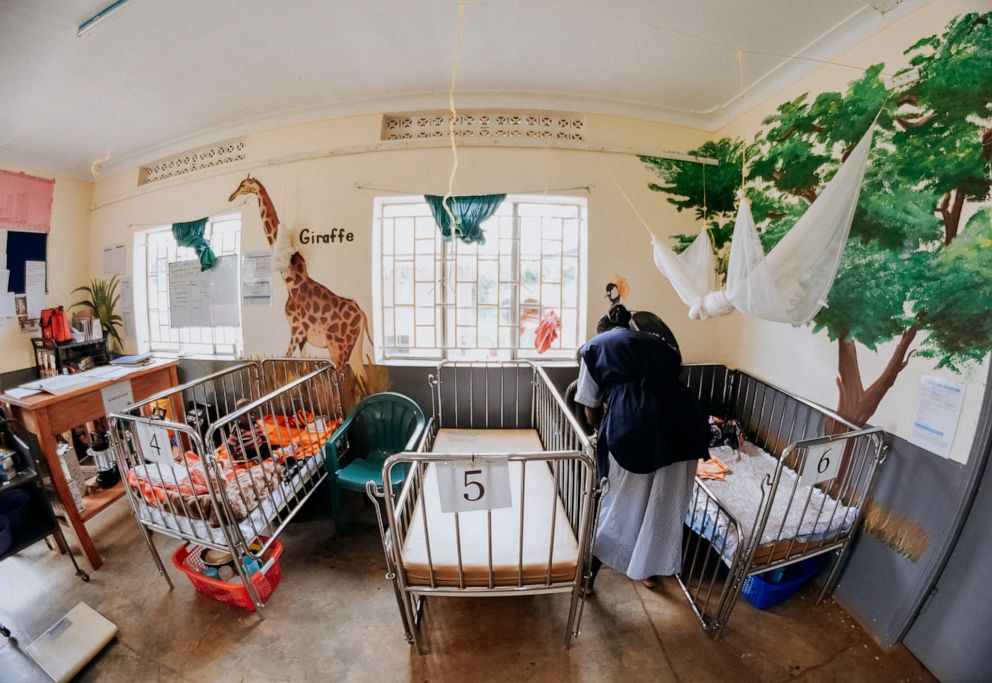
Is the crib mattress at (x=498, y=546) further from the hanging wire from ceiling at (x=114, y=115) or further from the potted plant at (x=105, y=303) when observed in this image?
the potted plant at (x=105, y=303)

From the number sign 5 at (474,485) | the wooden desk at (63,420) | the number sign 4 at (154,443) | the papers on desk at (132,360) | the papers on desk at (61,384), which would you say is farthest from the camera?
the papers on desk at (132,360)

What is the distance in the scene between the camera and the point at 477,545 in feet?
4.66

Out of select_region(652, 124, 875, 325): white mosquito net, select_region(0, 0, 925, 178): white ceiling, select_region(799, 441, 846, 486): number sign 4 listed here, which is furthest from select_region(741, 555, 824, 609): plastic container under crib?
select_region(0, 0, 925, 178): white ceiling

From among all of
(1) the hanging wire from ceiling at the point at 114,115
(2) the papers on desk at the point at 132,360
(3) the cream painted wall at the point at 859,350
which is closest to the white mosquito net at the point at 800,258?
(3) the cream painted wall at the point at 859,350

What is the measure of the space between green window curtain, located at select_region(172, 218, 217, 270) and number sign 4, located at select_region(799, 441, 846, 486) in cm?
429

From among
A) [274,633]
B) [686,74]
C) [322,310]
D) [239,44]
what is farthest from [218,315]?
[686,74]

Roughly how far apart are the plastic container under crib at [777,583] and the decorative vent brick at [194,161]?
4.63 meters

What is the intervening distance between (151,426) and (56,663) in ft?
3.21

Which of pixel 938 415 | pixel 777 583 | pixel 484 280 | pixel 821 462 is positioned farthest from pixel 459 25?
pixel 777 583

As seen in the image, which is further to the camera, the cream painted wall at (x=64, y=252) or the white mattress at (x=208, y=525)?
the cream painted wall at (x=64, y=252)

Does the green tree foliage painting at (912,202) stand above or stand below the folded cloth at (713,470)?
above

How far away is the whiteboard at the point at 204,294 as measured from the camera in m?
2.89

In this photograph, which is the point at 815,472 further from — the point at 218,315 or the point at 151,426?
the point at 218,315

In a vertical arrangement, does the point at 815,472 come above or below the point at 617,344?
below
